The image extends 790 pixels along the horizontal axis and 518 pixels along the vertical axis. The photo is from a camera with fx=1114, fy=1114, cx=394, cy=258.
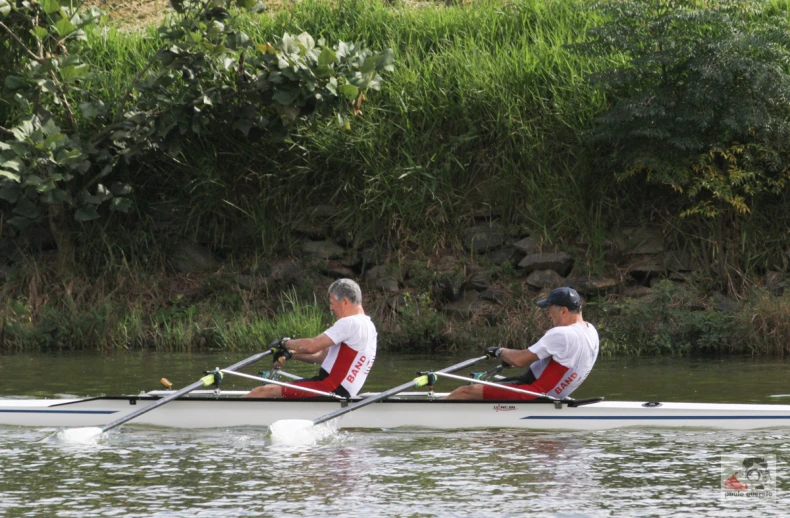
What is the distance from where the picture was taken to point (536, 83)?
1641cm

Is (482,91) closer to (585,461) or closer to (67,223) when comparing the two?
(67,223)

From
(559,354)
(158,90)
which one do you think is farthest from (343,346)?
(158,90)

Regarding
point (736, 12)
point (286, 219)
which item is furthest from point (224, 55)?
point (736, 12)

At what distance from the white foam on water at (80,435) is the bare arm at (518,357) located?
3418 millimetres

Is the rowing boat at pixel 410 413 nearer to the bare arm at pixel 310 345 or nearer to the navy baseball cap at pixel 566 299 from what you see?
the bare arm at pixel 310 345

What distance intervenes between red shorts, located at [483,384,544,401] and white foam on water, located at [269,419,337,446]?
1.50 meters

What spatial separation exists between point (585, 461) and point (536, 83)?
9.26 metres

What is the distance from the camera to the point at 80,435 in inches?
358

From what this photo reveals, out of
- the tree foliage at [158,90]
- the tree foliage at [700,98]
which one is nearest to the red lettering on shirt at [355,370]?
the tree foliage at [158,90]

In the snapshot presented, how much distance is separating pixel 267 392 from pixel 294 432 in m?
0.86

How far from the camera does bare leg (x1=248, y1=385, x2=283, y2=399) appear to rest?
973 cm

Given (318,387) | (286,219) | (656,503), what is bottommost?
(656,503)

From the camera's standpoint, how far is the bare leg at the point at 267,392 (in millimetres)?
9727

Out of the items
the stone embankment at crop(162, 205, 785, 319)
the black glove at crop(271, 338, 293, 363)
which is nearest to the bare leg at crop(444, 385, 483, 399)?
the black glove at crop(271, 338, 293, 363)
